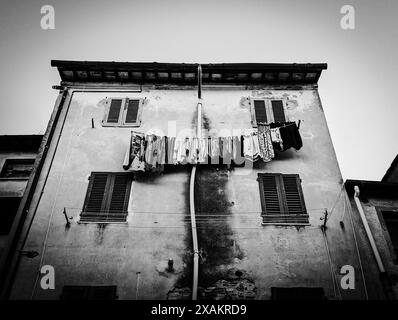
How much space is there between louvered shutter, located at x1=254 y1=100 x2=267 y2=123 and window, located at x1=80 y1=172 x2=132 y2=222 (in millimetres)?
6101

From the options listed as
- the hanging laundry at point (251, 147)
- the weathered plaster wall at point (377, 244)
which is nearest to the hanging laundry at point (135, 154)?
the hanging laundry at point (251, 147)

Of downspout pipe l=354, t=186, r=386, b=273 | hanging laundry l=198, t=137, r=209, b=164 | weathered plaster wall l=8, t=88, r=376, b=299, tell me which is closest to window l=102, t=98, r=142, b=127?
weathered plaster wall l=8, t=88, r=376, b=299

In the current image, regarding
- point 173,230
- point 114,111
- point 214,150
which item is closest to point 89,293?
point 173,230

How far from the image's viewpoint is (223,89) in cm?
1762

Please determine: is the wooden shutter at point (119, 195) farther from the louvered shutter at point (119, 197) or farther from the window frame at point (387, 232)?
the window frame at point (387, 232)

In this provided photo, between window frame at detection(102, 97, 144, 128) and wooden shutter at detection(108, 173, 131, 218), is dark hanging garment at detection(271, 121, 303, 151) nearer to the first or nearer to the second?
window frame at detection(102, 97, 144, 128)

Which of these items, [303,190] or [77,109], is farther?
[77,109]

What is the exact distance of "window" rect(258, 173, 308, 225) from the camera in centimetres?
1312

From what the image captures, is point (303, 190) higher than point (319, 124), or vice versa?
point (319, 124)

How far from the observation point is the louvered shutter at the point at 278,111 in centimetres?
1642

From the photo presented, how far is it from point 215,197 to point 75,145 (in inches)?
238

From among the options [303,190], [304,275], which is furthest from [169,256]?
[303,190]
